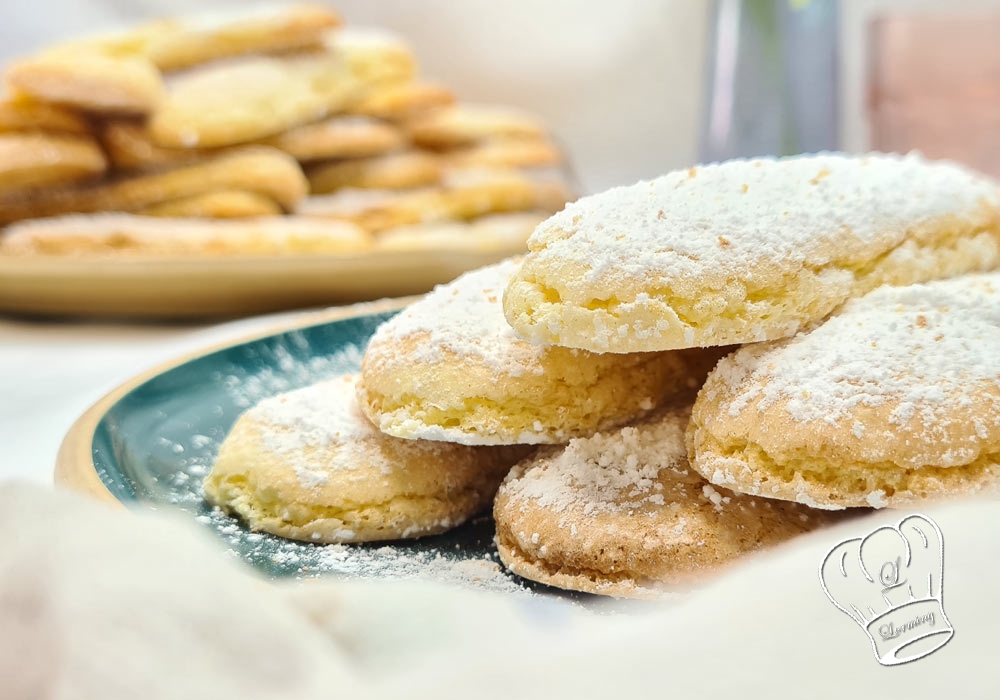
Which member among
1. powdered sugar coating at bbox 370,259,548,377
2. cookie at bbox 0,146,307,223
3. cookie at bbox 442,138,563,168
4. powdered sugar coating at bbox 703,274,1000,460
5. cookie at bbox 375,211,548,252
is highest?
powdered sugar coating at bbox 703,274,1000,460

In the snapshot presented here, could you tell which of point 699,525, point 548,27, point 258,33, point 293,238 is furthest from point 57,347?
point 548,27

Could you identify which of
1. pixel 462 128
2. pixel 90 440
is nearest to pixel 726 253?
pixel 90 440

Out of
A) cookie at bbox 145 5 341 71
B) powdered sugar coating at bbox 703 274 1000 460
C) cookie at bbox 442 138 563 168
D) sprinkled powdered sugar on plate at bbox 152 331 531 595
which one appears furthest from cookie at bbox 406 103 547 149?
powdered sugar coating at bbox 703 274 1000 460

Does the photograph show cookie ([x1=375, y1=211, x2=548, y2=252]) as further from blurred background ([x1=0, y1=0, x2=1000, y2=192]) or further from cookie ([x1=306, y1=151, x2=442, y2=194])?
blurred background ([x1=0, y1=0, x2=1000, y2=192])

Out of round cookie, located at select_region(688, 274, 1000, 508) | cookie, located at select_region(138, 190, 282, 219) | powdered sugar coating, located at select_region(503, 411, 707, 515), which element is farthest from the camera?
cookie, located at select_region(138, 190, 282, 219)

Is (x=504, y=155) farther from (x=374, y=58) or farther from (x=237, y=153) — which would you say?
(x=237, y=153)
